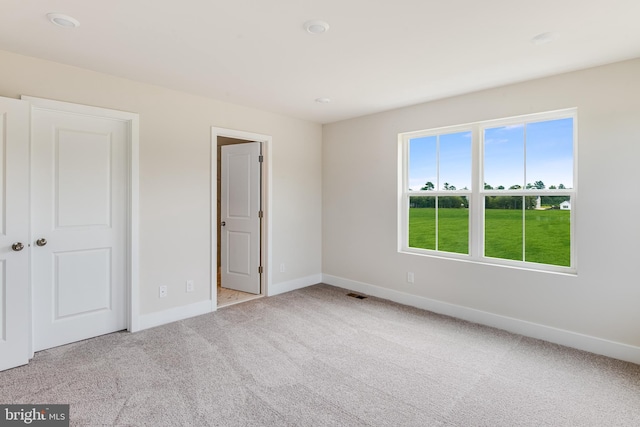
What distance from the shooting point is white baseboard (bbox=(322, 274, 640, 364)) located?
9.04 ft

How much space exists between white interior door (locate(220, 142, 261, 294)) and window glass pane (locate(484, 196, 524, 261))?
2839 mm

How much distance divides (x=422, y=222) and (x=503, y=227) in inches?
36.8

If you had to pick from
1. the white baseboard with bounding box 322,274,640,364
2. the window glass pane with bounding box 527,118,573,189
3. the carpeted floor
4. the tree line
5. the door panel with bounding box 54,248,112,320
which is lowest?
the carpeted floor

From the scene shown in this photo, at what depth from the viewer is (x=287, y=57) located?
2689 millimetres

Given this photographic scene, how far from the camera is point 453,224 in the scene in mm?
3887

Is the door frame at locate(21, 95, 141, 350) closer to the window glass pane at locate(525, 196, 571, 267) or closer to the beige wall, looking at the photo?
the beige wall

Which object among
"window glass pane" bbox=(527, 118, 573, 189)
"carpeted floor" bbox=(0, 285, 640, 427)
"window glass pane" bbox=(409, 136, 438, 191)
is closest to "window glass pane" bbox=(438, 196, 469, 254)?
"window glass pane" bbox=(409, 136, 438, 191)

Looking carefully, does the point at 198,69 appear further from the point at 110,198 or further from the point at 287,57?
the point at 110,198

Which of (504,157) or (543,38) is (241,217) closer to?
(504,157)

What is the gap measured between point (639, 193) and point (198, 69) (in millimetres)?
3855

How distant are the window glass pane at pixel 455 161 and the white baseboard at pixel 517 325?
1.40 m

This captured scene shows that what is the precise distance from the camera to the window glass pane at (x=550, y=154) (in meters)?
3.12

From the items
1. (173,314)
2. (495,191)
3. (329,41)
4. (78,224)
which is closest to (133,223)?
(78,224)

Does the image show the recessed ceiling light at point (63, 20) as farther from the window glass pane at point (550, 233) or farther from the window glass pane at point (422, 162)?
the window glass pane at point (550, 233)
